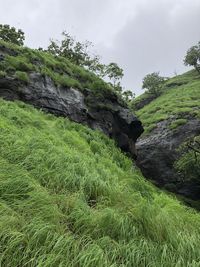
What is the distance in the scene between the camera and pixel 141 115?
75062 mm

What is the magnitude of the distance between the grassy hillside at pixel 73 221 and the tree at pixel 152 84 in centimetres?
8804

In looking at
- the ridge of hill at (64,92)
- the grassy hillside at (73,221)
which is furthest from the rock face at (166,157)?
the grassy hillside at (73,221)

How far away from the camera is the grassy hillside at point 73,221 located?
6.43 meters

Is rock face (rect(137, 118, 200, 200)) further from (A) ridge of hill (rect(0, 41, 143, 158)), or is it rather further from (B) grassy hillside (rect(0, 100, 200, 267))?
(B) grassy hillside (rect(0, 100, 200, 267))

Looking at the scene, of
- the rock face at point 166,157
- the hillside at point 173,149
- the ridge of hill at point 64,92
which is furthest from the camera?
the rock face at point 166,157

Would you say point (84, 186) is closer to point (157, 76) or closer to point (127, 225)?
point (127, 225)

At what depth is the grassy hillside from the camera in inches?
253

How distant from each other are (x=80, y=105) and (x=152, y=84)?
75416 millimetres

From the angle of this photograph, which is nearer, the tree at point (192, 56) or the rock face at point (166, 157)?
the rock face at point (166, 157)

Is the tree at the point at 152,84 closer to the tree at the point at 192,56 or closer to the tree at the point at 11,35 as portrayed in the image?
the tree at the point at 192,56

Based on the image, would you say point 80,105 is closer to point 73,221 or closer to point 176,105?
point 73,221

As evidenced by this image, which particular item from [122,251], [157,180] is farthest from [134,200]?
[157,180]

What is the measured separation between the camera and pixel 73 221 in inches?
311

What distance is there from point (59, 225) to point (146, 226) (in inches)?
73.4
